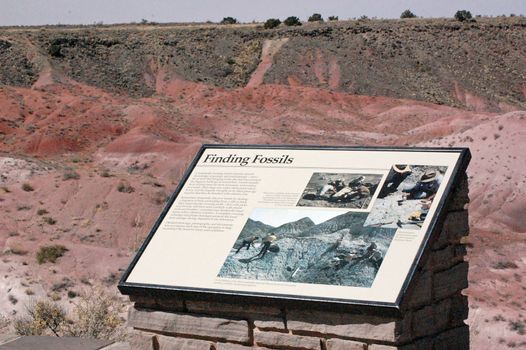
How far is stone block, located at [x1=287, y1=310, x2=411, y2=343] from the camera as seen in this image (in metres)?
6.84

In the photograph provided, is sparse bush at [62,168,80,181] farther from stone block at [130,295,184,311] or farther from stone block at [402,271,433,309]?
stone block at [402,271,433,309]

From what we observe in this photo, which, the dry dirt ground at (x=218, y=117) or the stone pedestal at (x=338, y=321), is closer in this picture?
the stone pedestal at (x=338, y=321)

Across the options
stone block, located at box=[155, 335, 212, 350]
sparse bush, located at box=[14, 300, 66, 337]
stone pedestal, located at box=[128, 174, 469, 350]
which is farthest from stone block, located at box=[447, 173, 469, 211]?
sparse bush, located at box=[14, 300, 66, 337]

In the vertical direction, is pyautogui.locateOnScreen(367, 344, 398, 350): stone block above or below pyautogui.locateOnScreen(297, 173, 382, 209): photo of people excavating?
below

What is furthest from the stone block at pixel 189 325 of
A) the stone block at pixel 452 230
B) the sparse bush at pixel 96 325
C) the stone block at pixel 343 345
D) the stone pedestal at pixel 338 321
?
the sparse bush at pixel 96 325

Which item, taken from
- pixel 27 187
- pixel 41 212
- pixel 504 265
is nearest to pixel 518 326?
pixel 504 265

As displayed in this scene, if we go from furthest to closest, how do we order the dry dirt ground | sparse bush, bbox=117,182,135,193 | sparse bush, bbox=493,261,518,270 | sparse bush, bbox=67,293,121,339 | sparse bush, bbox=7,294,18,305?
sparse bush, bbox=117,182,135,193, sparse bush, bbox=493,261,518,270, the dry dirt ground, sparse bush, bbox=7,294,18,305, sparse bush, bbox=67,293,121,339

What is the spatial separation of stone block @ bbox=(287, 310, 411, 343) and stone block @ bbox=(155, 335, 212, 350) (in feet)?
2.72

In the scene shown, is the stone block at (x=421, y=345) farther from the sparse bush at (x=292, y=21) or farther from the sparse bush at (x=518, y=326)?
the sparse bush at (x=292, y=21)

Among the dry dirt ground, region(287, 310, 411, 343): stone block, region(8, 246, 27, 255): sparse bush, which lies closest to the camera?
region(287, 310, 411, 343): stone block

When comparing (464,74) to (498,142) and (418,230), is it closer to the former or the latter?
(498,142)

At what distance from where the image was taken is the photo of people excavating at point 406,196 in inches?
284

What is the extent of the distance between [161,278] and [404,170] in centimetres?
214

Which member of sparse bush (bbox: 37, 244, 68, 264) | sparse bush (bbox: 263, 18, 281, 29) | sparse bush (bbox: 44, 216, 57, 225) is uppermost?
sparse bush (bbox: 263, 18, 281, 29)
